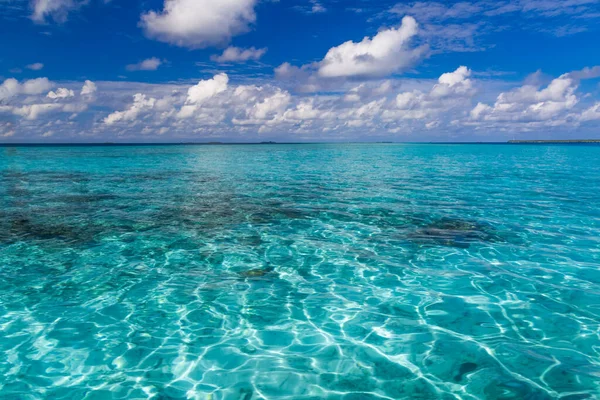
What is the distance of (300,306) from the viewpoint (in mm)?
9242

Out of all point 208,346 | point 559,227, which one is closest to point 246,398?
point 208,346

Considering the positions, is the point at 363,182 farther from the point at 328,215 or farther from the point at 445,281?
the point at 445,281

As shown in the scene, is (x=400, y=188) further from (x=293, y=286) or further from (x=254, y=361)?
(x=254, y=361)

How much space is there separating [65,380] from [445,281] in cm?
882

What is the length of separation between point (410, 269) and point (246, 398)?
6767mm

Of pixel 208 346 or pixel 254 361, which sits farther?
pixel 208 346

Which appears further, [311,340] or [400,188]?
[400,188]

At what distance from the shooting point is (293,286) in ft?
34.1

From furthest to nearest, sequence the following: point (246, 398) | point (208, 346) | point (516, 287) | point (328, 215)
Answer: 1. point (328, 215)
2. point (516, 287)
3. point (208, 346)
4. point (246, 398)

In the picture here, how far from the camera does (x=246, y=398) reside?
6.16 meters

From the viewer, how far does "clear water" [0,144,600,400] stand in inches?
259

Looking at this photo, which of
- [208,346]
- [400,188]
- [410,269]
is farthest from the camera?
[400,188]

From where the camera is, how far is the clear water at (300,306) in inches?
259

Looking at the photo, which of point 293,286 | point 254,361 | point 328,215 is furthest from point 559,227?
point 254,361
